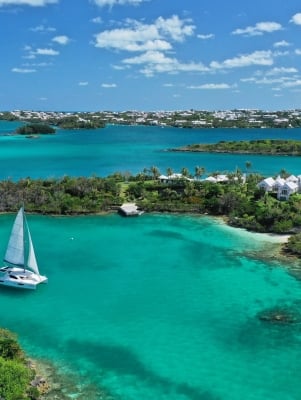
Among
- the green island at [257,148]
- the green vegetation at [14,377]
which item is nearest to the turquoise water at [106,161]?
the green island at [257,148]

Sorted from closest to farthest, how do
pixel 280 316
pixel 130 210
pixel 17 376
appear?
pixel 17 376 → pixel 280 316 → pixel 130 210

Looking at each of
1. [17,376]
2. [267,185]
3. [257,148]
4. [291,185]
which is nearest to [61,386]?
[17,376]

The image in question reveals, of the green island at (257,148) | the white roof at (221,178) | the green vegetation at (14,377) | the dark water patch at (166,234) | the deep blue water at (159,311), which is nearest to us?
the green vegetation at (14,377)

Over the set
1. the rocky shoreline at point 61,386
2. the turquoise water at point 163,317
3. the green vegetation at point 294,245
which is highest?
the green vegetation at point 294,245

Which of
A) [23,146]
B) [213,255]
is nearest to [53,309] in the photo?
[213,255]

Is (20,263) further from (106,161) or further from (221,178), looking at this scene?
(106,161)

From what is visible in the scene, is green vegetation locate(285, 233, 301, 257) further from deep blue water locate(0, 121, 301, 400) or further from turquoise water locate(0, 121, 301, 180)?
turquoise water locate(0, 121, 301, 180)

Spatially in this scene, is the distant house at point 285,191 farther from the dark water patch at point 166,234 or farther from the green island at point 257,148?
the green island at point 257,148
